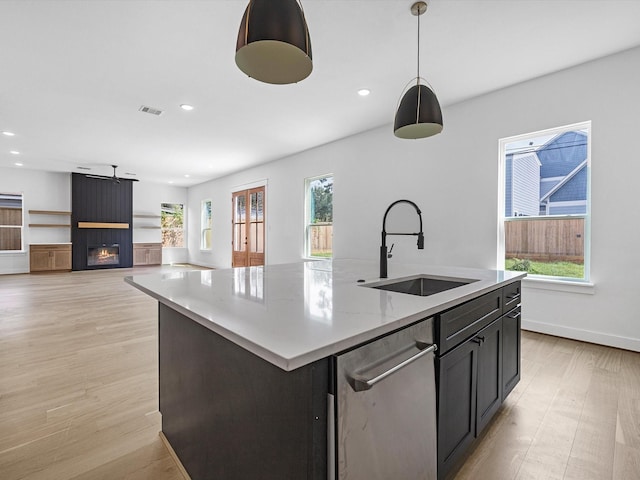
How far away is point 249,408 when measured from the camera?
1011 millimetres

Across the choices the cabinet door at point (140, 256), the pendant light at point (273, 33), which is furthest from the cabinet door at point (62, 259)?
the pendant light at point (273, 33)

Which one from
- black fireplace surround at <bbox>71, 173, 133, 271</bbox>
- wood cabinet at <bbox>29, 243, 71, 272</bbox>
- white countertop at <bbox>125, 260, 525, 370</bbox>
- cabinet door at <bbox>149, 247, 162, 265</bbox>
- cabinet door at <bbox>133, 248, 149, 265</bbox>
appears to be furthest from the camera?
cabinet door at <bbox>149, 247, 162, 265</bbox>

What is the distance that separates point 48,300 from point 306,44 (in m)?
6.02

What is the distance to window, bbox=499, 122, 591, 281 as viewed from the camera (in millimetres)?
3342

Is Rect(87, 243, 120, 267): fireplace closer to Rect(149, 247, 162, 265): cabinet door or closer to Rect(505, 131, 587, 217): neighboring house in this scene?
Rect(149, 247, 162, 265): cabinet door

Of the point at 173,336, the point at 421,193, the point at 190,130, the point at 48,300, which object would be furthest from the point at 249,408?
the point at 48,300

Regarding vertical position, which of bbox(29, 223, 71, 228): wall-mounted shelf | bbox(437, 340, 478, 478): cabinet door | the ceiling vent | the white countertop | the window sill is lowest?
bbox(437, 340, 478, 478): cabinet door

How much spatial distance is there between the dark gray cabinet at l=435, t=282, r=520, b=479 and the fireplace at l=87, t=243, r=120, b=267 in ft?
35.0

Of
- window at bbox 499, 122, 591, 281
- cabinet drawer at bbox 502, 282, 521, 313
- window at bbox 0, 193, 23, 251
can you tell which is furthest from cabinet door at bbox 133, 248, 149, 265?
cabinet drawer at bbox 502, 282, 521, 313

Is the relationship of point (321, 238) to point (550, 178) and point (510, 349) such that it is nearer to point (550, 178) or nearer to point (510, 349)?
point (550, 178)

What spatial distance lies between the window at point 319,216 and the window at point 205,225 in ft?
16.0

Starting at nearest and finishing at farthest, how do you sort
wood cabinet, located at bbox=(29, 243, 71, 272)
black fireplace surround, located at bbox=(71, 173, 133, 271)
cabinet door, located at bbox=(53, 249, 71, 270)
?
wood cabinet, located at bbox=(29, 243, 71, 272) < cabinet door, located at bbox=(53, 249, 71, 270) < black fireplace surround, located at bbox=(71, 173, 133, 271)

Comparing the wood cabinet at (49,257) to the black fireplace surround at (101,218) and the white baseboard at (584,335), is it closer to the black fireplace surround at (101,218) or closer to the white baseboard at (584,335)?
the black fireplace surround at (101,218)

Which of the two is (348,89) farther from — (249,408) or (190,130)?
(249,408)
